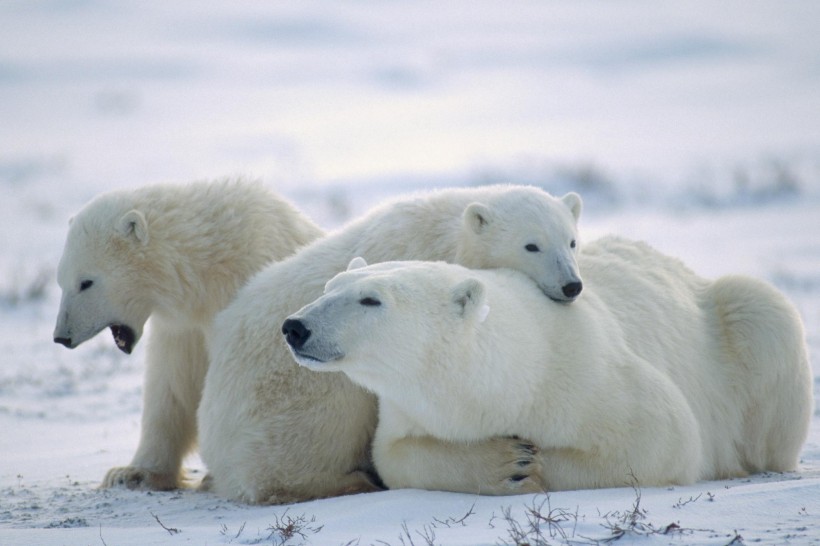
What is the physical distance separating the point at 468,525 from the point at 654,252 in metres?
2.42

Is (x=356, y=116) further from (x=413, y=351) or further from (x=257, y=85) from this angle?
(x=413, y=351)

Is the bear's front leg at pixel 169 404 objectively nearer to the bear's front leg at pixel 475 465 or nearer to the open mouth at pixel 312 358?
the bear's front leg at pixel 475 465

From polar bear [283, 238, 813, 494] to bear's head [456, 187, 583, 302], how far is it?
0.47 feet

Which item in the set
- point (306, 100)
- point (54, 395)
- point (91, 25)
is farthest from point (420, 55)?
point (54, 395)

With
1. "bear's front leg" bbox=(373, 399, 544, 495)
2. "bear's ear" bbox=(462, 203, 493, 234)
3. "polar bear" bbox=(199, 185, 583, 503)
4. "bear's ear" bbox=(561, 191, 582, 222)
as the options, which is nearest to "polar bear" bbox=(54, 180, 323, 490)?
"polar bear" bbox=(199, 185, 583, 503)

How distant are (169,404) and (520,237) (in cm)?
A: 220

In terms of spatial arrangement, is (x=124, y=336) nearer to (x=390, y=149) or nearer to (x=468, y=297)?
(x=468, y=297)

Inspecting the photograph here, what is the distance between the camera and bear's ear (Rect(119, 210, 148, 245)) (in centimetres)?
563

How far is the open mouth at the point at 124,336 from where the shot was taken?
5.81 m

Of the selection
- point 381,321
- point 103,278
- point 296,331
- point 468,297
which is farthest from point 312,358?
point 103,278

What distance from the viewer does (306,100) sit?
27.6 m

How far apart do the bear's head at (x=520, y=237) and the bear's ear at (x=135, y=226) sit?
1.70 metres

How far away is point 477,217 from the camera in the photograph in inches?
197

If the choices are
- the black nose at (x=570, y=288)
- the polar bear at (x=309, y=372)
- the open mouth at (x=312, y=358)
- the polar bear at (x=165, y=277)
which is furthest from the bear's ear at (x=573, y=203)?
the open mouth at (x=312, y=358)
